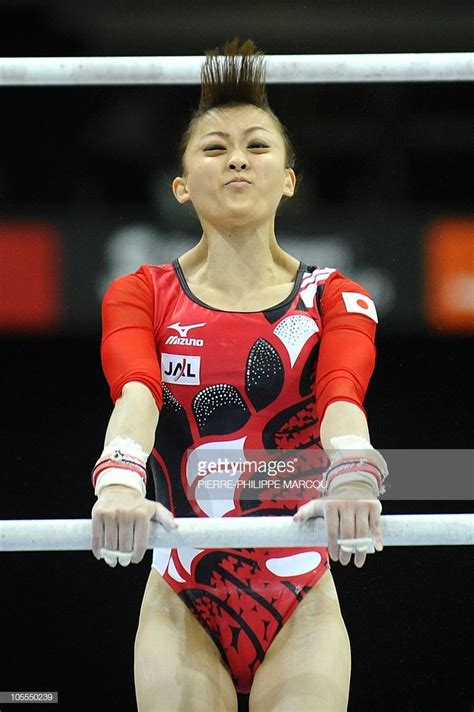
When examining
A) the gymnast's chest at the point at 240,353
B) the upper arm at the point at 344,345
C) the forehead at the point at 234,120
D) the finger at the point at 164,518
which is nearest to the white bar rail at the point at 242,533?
the finger at the point at 164,518

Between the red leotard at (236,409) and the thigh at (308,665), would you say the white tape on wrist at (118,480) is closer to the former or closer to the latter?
the red leotard at (236,409)

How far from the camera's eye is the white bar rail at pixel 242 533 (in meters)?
1.37

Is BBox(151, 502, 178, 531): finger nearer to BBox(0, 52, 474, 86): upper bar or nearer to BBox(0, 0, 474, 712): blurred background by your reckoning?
BBox(0, 52, 474, 86): upper bar

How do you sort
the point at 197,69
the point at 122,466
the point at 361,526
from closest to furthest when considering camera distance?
the point at 361,526 < the point at 122,466 < the point at 197,69

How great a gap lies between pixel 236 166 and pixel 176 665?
854mm

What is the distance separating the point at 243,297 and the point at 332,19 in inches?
38.3

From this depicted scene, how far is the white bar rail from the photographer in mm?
1365

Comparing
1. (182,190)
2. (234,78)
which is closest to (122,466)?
(182,190)

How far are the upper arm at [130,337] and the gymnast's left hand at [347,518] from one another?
370 mm

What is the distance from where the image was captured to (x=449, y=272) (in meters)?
2.40

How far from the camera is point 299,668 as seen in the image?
5.17 ft

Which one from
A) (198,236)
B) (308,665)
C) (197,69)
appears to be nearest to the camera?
(308,665)

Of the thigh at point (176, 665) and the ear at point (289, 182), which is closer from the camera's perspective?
the thigh at point (176, 665)

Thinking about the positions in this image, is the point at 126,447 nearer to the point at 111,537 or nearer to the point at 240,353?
the point at 111,537
